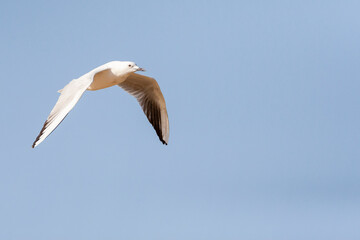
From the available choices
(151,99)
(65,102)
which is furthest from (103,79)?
(151,99)

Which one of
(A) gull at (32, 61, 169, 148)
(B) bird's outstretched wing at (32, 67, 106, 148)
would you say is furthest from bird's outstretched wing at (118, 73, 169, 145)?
(B) bird's outstretched wing at (32, 67, 106, 148)

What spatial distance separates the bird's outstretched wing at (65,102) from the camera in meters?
3.39

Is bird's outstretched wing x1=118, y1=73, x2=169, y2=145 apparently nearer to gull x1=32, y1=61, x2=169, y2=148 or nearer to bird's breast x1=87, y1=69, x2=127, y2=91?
gull x1=32, y1=61, x2=169, y2=148

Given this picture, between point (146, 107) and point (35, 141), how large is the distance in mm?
2131

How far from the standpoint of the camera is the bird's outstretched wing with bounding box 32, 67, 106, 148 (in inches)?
133

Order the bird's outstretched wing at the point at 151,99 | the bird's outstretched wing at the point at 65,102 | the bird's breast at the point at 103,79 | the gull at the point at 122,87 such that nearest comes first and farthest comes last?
the bird's outstretched wing at the point at 65,102, the gull at the point at 122,87, the bird's breast at the point at 103,79, the bird's outstretched wing at the point at 151,99

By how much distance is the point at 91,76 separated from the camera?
4.11 metres

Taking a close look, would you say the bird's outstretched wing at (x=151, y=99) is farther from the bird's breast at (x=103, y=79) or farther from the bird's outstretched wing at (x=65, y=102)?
the bird's outstretched wing at (x=65, y=102)

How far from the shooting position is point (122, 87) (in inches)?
215

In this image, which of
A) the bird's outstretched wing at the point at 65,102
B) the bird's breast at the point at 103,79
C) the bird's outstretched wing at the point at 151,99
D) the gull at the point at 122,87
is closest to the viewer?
the bird's outstretched wing at the point at 65,102

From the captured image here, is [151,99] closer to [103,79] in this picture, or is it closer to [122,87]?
[122,87]

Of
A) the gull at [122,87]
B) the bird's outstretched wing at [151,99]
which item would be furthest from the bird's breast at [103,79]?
the bird's outstretched wing at [151,99]

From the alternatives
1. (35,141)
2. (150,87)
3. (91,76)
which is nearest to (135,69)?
(91,76)

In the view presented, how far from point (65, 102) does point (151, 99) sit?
1.64 metres
